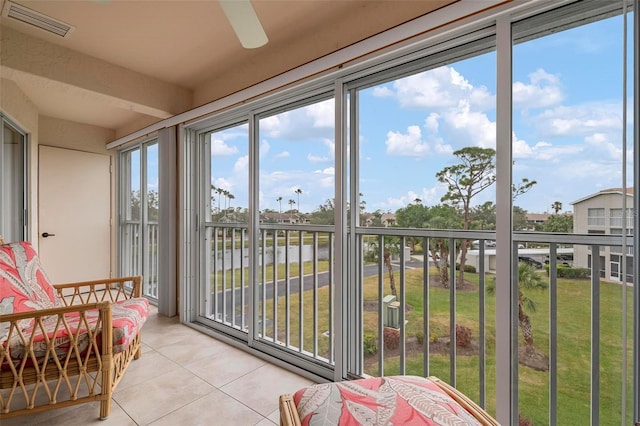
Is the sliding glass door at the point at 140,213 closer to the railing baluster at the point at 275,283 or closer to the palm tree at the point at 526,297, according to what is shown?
the railing baluster at the point at 275,283

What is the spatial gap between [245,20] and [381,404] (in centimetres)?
145

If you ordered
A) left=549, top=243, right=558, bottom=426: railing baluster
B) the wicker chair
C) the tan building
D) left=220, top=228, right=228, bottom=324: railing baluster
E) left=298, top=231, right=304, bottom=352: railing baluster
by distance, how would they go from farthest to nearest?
left=220, top=228, right=228, bottom=324: railing baluster → left=298, top=231, right=304, bottom=352: railing baluster → the wicker chair → left=549, top=243, right=558, bottom=426: railing baluster → the tan building

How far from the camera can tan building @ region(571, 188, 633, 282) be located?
113 centimetres

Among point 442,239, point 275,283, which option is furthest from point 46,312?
point 442,239

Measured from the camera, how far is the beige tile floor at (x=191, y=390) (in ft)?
5.30

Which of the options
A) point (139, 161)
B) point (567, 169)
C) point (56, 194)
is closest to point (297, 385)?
point (567, 169)

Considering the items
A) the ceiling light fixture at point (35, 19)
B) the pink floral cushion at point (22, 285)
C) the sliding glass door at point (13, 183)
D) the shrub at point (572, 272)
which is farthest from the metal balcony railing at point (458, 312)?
the sliding glass door at point (13, 183)

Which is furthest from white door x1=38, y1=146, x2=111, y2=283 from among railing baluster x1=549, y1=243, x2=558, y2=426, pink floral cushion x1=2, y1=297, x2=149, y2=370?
railing baluster x1=549, y1=243, x2=558, y2=426

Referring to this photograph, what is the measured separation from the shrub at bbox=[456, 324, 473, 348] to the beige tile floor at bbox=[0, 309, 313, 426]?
1010mm

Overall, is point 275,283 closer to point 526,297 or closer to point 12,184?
point 526,297

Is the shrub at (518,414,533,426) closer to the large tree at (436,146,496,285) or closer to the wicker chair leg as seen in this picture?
the large tree at (436,146,496,285)

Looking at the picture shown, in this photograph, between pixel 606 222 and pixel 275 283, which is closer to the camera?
pixel 606 222

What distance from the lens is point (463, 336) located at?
5.38 feet

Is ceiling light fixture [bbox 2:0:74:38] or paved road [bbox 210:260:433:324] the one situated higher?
ceiling light fixture [bbox 2:0:74:38]
